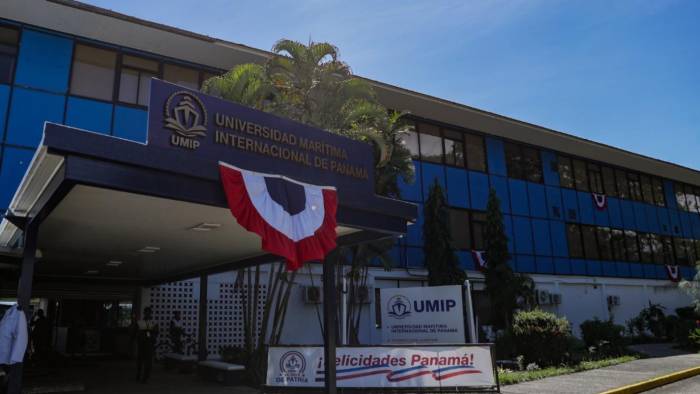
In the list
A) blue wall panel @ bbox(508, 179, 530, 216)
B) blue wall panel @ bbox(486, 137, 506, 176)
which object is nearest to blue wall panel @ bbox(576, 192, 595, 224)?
blue wall panel @ bbox(508, 179, 530, 216)

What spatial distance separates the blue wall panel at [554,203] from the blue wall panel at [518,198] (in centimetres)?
181

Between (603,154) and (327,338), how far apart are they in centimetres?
2672

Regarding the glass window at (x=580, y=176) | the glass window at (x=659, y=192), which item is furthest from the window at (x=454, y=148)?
the glass window at (x=659, y=192)

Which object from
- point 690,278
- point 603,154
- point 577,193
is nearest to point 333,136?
point 577,193

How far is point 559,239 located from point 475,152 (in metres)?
6.69

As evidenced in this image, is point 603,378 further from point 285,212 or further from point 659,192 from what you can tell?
point 659,192

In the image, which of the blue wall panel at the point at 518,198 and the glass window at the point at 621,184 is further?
the glass window at the point at 621,184

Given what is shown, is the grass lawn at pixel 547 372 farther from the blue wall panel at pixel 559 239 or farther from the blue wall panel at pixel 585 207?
the blue wall panel at pixel 585 207

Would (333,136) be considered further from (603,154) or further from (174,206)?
(603,154)

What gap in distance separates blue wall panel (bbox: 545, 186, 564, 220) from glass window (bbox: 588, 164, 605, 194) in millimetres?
3552

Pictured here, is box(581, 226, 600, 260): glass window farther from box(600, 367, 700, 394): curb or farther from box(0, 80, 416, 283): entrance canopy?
box(0, 80, 416, 283): entrance canopy

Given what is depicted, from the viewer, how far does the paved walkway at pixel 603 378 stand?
11.4 metres

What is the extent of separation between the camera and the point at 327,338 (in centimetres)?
962

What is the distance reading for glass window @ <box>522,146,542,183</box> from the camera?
27922 millimetres
